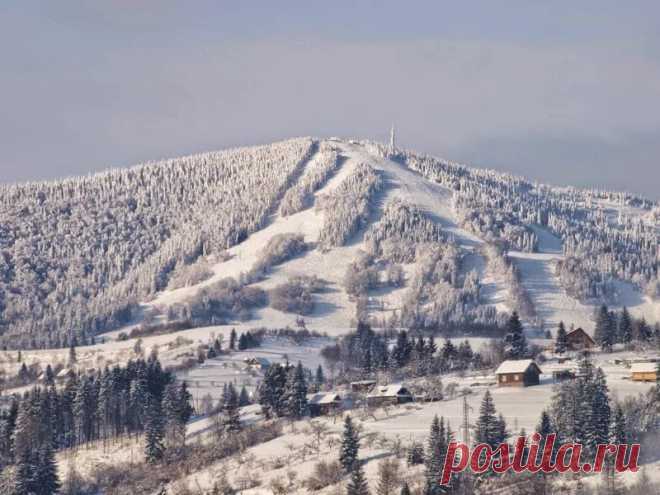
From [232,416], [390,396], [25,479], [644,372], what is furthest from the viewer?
[390,396]

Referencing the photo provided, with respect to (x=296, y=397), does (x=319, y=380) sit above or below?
above

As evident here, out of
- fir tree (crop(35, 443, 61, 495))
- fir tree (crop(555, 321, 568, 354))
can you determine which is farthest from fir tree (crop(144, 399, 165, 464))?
fir tree (crop(555, 321, 568, 354))

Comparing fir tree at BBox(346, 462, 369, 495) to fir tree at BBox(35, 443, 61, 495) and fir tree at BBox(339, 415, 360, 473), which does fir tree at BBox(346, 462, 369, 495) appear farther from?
fir tree at BBox(35, 443, 61, 495)

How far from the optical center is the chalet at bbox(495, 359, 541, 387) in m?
159

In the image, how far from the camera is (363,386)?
175000 millimetres

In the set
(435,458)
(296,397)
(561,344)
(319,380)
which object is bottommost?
(435,458)

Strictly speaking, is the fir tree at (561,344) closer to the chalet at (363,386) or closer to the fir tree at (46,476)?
the chalet at (363,386)

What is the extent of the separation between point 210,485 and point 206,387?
60219 millimetres

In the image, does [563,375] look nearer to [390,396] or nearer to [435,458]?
[390,396]

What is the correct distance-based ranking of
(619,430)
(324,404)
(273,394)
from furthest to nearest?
(273,394) < (324,404) < (619,430)

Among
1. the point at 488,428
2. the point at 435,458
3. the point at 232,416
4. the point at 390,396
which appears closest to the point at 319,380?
the point at 390,396

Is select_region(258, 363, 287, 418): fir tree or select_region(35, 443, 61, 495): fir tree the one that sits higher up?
select_region(258, 363, 287, 418): fir tree

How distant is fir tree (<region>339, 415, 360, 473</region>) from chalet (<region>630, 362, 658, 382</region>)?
114 feet

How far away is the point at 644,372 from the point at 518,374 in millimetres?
14579
